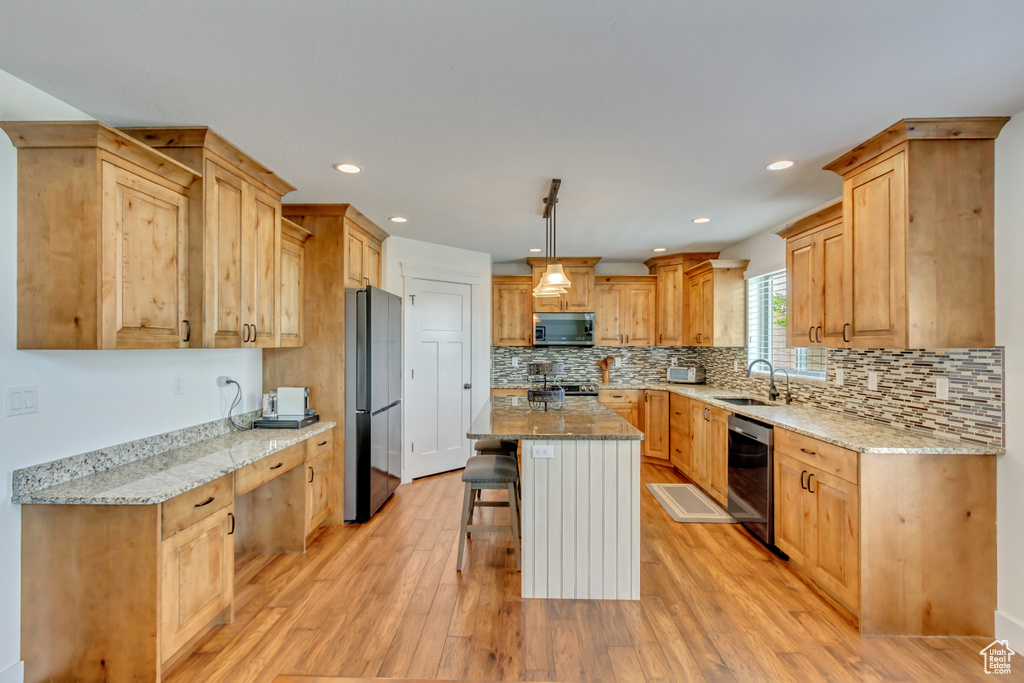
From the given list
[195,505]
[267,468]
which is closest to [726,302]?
[267,468]

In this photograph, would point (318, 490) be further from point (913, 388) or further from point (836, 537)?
point (913, 388)

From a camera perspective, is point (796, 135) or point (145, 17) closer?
point (145, 17)

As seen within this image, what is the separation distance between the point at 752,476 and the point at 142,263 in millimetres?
3730

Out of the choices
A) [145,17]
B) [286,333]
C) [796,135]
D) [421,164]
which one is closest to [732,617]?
[796,135]

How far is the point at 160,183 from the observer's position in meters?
2.09

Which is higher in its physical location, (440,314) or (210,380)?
(440,314)

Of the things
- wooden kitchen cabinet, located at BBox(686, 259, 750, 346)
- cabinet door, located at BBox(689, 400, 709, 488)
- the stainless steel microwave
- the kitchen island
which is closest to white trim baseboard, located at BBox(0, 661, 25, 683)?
the kitchen island

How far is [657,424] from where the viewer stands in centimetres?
521

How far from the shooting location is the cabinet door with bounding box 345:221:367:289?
11.7 feet

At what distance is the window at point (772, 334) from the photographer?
3660mm

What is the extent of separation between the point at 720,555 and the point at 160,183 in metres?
3.72

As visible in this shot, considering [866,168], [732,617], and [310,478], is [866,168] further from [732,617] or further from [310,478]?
[310,478]

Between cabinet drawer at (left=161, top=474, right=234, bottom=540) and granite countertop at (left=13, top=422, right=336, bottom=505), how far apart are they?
0.05m

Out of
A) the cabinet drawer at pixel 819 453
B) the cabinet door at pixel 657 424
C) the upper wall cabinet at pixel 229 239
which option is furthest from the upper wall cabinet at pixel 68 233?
the cabinet door at pixel 657 424
